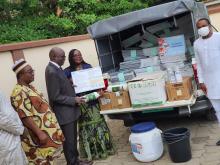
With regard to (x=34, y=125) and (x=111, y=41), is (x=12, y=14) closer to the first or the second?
(x=111, y=41)

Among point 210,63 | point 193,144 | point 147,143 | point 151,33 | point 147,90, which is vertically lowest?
point 193,144

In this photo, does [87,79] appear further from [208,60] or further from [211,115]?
[211,115]

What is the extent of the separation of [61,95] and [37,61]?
3.04 m

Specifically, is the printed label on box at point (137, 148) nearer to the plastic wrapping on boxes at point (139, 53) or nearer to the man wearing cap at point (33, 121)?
the man wearing cap at point (33, 121)

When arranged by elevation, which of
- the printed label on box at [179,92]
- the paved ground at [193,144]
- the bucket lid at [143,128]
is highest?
the printed label on box at [179,92]

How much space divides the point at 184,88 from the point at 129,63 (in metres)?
1.64

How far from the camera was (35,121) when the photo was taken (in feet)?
15.6

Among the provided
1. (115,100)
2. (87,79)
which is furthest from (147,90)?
(87,79)

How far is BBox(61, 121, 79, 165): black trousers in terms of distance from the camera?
5.95 meters

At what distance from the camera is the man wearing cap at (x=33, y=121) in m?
4.69

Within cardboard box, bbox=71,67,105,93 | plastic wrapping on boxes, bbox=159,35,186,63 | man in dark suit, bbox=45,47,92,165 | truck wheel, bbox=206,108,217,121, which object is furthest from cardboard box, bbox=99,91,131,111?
truck wheel, bbox=206,108,217,121

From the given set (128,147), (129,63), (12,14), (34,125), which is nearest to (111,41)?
(129,63)

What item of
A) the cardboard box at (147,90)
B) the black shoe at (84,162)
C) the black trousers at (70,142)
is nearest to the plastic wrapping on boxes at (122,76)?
the cardboard box at (147,90)

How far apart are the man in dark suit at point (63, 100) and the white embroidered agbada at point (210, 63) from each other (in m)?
1.79
